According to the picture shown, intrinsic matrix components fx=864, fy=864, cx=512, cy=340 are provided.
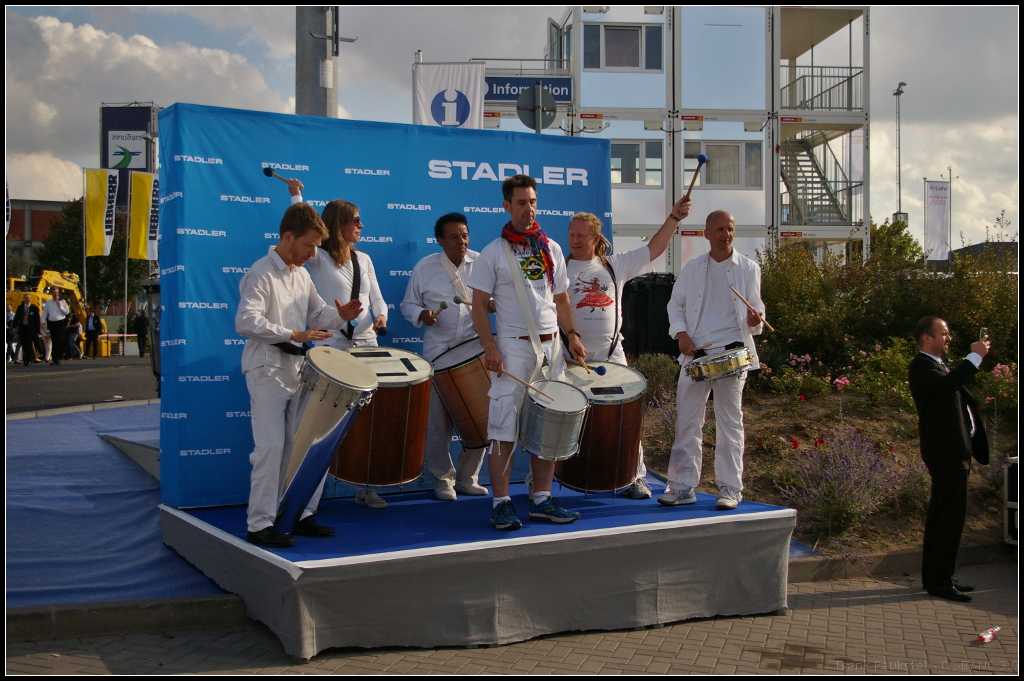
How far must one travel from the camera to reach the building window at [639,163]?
20938 mm

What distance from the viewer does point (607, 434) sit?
209 inches

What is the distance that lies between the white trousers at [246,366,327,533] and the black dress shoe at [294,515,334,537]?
0.27 m

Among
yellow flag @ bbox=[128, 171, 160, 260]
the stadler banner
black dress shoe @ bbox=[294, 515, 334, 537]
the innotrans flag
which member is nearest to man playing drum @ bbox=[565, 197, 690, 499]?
the innotrans flag

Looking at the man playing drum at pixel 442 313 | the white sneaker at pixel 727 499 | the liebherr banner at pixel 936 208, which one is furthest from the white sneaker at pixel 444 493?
the liebherr banner at pixel 936 208

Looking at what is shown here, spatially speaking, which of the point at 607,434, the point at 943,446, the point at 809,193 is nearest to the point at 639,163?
the point at 809,193

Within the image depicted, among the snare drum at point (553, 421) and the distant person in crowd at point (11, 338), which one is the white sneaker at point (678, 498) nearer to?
the snare drum at point (553, 421)

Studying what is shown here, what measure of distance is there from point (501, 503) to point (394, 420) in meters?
0.88

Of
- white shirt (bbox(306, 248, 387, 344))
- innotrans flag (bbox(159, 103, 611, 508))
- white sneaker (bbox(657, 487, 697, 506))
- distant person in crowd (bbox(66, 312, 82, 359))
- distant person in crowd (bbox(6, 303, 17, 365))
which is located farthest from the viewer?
distant person in crowd (bbox(66, 312, 82, 359))

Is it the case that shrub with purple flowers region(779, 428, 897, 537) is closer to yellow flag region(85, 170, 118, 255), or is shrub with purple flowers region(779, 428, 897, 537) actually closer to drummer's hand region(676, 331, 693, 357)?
drummer's hand region(676, 331, 693, 357)

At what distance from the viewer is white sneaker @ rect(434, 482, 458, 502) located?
5996mm

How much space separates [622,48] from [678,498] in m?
17.9

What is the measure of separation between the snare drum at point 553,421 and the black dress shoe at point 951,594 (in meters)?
2.50

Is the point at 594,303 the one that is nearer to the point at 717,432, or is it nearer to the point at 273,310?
the point at 717,432

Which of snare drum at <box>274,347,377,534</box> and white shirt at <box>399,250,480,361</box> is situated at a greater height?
white shirt at <box>399,250,480,361</box>
